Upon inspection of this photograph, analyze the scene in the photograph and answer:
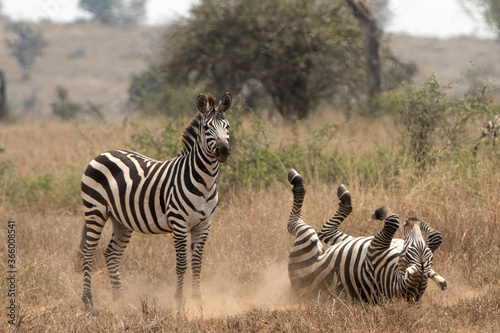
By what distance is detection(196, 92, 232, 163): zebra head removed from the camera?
512cm

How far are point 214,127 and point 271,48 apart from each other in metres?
11.0

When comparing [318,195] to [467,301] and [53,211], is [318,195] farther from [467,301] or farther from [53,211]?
[53,211]

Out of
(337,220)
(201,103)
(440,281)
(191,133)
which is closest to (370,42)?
(337,220)

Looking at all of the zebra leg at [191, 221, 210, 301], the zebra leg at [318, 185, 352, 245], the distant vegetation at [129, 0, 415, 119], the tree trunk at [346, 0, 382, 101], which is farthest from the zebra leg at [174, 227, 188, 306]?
the tree trunk at [346, 0, 382, 101]

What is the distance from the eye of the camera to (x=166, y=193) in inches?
221

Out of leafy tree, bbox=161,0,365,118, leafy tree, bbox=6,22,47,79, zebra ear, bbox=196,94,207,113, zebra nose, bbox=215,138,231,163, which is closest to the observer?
zebra nose, bbox=215,138,231,163

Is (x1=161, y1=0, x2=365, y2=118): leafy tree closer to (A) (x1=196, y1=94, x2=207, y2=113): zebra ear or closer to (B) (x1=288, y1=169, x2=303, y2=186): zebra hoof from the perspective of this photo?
(B) (x1=288, y1=169, x2=303, y2=186): zebra hoof

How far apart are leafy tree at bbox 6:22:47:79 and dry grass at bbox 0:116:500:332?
1979 inches

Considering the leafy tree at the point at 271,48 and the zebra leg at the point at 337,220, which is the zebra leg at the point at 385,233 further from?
the leafy tree at the point at 271,48

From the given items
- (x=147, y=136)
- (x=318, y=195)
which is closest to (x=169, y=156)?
(x=147, y=136)

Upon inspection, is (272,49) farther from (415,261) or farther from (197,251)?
(415,261)

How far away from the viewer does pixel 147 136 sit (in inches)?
383

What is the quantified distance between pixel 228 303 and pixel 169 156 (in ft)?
12.9

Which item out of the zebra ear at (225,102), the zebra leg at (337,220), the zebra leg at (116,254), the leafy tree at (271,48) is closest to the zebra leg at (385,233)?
the zebra leg at (337,220)
